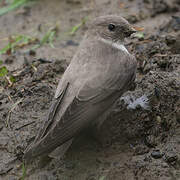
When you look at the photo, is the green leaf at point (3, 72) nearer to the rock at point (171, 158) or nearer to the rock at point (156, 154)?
the rock at point (156, 154)

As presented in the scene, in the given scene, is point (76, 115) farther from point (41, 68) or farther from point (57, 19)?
point (57, 19)

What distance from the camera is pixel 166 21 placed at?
6.96 m

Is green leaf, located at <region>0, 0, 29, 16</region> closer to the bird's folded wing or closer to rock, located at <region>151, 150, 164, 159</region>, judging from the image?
the bird's folded wing

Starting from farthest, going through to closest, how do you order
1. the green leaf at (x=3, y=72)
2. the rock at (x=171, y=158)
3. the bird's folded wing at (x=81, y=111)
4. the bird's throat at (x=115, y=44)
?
the green leaf at (x=3, y=72) → the bird's throat at (x=115, y=44) → the rock at (x=171, y=158) → the bird's folded wing at (x=81, y=111)

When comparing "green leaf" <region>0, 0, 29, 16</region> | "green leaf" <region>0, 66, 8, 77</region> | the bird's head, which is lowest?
"green leaf" <region>0, 0, 29, 16</region>

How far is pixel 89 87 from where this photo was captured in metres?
4.44

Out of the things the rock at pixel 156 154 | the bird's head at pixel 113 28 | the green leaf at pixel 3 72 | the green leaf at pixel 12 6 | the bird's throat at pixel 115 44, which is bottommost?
the green leaf at pixel 12 6

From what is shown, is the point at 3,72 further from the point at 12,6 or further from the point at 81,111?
the point at 12,6

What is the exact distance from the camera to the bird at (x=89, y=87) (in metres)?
4.18

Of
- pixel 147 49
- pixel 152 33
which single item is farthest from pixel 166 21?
pixel 147 49

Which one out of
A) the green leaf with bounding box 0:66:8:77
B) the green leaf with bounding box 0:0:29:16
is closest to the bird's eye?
the green leaf with bounding box 0:66:8:77

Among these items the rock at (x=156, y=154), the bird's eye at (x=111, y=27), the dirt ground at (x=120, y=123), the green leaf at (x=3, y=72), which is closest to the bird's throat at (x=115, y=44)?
the bird's eye at (x=111, y=27)

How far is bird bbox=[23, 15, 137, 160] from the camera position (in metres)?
4.18

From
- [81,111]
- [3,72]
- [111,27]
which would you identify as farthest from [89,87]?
[3,72]
